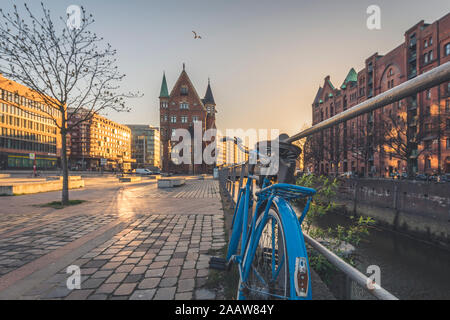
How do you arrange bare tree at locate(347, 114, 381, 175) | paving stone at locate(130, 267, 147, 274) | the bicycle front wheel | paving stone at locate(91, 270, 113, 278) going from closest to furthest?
the bicycle front wheel < paving stone at locate(91, 270, 113, 278) < paving stone at locate(130, 267, 147, 274) < bare tree at locate(347, 114, 381, 175)

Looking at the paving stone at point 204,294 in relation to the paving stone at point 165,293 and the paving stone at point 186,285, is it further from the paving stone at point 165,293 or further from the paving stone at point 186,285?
the paving stone at point 165,293

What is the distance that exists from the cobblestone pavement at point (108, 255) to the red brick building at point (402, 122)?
22.8 m

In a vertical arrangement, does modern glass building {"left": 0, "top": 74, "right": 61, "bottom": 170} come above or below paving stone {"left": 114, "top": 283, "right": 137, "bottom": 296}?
above

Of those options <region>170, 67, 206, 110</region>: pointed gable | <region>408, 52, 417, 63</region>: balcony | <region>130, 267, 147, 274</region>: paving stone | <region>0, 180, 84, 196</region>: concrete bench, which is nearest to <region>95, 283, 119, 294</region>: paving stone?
<region>130, 267, 147, 274</region>: paving stone

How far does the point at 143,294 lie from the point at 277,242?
166cm

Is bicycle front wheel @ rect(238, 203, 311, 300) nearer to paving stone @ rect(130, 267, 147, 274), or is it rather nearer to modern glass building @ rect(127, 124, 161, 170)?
paving stone @ rect(130, 267, 147, 274)

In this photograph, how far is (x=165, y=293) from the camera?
2.79m

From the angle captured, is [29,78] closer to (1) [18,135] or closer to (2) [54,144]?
(1) [18,135]

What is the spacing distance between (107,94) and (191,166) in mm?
49683

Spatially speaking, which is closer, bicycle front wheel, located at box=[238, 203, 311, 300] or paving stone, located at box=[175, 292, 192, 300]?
bicycle front wheel, located at box=[238, 203, 311, 300]

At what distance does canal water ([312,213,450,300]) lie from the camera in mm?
7766

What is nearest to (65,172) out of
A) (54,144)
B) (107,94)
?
(107,94)

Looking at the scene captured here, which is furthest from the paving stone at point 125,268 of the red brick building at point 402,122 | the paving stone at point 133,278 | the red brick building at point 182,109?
the red brick building at point 182,109

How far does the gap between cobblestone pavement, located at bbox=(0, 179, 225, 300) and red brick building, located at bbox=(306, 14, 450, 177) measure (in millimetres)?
22811
